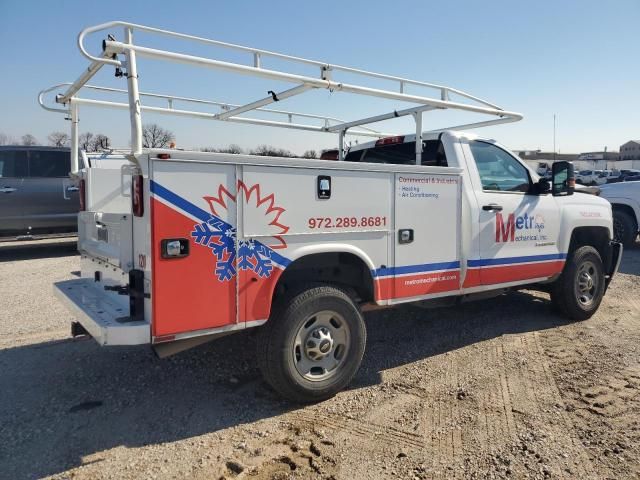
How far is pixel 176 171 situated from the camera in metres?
3.00

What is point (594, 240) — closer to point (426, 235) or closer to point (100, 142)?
point (426, 235)

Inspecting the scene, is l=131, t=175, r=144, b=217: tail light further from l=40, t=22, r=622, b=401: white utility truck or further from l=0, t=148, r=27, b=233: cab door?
l=0, t=148, r=27, b=233: cab door

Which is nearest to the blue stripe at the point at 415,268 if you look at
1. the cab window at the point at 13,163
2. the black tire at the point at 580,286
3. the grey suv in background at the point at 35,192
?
the black tire at the point at 580,286

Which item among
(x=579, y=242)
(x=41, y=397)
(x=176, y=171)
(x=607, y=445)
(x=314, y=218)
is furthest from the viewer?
(x=579, y=242)

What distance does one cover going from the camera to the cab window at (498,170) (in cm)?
486

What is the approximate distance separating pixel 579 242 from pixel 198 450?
200 inches

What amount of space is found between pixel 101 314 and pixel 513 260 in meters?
3.85

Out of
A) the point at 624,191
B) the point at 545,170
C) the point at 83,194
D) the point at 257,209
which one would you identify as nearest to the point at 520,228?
the point at 257,209

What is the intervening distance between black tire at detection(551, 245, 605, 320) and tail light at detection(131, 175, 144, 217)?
4.76 meters

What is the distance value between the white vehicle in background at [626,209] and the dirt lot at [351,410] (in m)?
6.90

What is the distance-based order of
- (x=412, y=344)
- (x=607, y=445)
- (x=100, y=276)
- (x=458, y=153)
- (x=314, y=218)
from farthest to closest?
(x=412, y=344), (x=458, y=153), (x=100, y=276), (x=314, y=218), (x=607, y=445)

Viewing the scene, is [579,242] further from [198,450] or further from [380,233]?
[198,450]

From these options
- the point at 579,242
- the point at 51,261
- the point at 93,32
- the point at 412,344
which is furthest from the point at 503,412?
the point at 51,261

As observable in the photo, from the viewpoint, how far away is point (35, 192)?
998 centimetres
